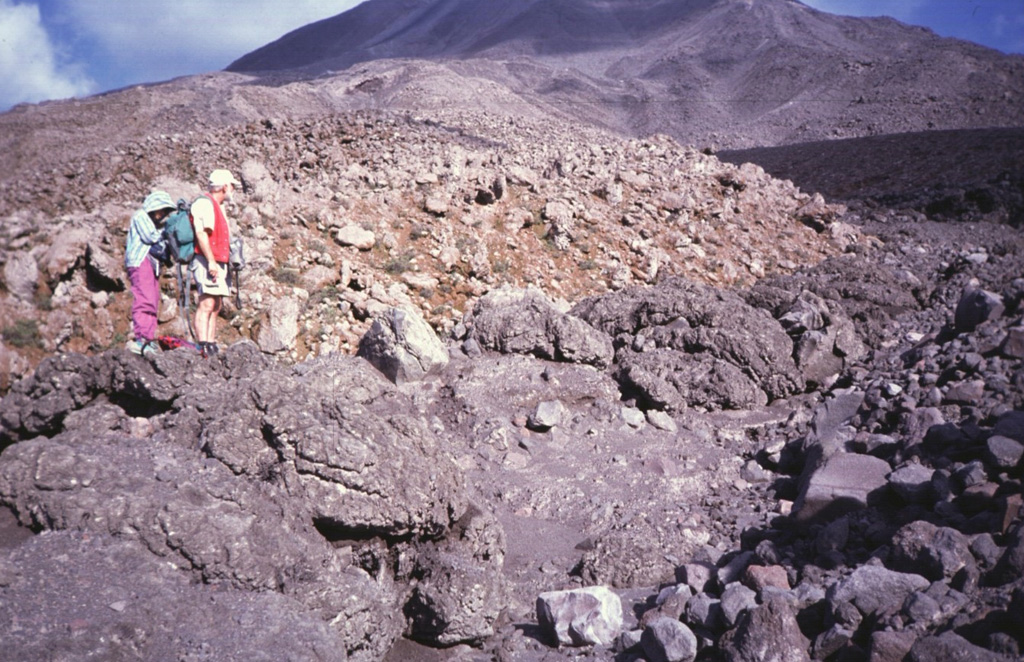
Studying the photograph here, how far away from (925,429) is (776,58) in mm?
37136

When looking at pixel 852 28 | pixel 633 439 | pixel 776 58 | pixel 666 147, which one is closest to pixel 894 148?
pixel 666 147

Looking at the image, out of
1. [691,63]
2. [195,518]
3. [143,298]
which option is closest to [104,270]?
[143,298]

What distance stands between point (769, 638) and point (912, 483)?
4.29 feet

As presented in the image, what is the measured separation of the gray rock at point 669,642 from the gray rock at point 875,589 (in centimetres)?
50

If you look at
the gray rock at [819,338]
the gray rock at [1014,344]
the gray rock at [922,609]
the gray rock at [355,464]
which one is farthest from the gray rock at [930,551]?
the gray rock at [819,338]

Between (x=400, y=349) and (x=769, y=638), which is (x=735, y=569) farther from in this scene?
(x=400, y=349)

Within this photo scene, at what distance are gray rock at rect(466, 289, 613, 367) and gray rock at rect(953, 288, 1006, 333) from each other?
2.61 meters

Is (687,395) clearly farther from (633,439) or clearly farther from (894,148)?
(894,148)

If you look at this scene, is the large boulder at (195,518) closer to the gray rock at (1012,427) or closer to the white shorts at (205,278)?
the white shorts at (205,278)

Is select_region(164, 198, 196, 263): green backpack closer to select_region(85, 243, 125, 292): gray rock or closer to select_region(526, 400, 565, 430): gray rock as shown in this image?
select_region(85, 243, 125, 292): gray rock

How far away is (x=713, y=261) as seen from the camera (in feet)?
29.3

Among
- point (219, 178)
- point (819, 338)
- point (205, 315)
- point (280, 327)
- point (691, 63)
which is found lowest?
point (819, 338)

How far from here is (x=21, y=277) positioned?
6.32m

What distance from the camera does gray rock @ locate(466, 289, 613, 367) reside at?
577 cm
